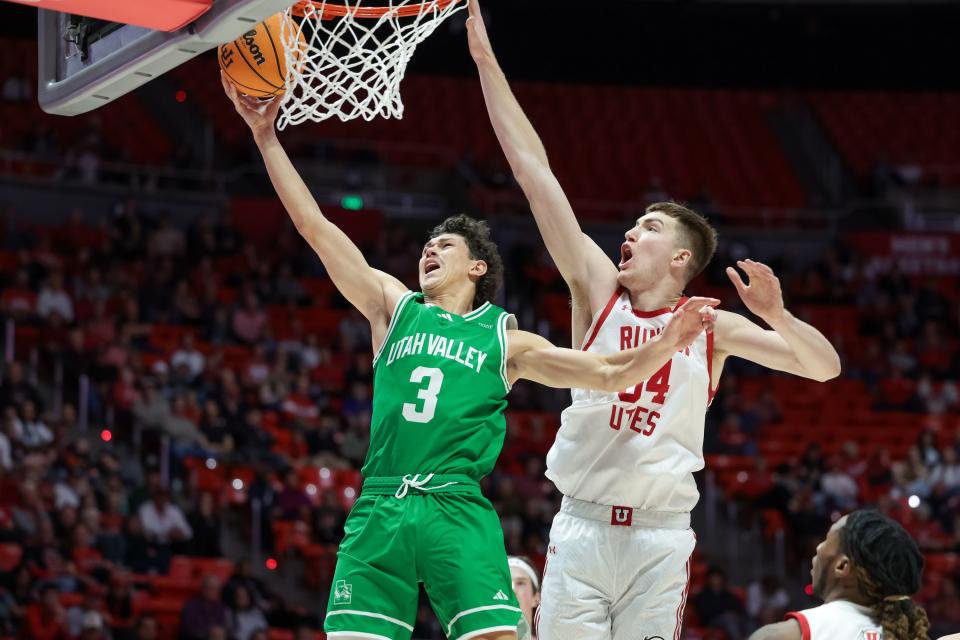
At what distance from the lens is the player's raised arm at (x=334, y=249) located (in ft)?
15.7

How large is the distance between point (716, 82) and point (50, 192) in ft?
39.3

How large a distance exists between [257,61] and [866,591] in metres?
2.75

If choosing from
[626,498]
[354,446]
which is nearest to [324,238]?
[626,498]

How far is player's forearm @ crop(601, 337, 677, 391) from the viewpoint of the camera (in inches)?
176

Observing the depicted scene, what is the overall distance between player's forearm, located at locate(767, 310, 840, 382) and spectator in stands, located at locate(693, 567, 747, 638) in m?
7.74

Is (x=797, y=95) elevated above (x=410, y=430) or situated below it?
above

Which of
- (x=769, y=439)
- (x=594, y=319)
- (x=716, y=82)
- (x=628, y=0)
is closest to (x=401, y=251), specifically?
(x=769, y=439)

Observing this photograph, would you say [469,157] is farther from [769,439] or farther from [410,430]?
[410,430]

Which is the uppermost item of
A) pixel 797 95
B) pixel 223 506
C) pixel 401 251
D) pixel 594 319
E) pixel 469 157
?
pixel 797 95

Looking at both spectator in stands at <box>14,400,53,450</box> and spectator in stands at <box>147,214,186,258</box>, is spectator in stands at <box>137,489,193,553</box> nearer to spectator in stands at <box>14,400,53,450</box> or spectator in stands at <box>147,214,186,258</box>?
spectator in stands at <box>14,400,53,450</box>

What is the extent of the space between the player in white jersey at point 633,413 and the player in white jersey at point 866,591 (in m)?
0.63

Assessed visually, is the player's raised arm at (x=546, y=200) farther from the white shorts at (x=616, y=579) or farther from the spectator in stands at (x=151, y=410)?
the spectator in stands at (x=151, y=410)

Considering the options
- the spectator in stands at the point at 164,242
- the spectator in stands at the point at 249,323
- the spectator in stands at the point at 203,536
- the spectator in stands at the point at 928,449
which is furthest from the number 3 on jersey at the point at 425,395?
the spectator in stands at the point at 164,242

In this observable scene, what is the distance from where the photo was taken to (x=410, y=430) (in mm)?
4547
